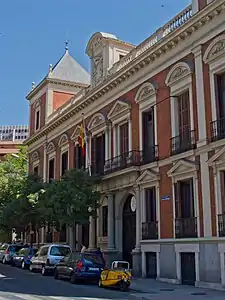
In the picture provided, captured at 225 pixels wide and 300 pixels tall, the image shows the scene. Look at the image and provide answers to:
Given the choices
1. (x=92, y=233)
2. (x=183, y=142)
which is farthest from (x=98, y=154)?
(x=183, y=142)

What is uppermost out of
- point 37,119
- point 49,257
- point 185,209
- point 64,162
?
point 37,119

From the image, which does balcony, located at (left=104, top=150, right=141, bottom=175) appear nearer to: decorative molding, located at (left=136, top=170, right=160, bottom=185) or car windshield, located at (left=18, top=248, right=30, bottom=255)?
decorative molding, located at (left=136, top=170, right=160, bottom=185)

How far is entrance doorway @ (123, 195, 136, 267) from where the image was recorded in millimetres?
24880

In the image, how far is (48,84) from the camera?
127ft

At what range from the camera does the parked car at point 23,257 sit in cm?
2878

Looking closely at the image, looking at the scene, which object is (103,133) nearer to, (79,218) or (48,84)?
(79,218)

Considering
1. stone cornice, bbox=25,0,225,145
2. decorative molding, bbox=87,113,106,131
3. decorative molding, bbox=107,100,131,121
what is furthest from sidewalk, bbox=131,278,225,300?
decorative molding, bbox=87,113,106,131

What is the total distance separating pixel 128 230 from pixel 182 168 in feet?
22.7

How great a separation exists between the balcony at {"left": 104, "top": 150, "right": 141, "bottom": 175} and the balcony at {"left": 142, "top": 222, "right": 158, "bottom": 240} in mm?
3163

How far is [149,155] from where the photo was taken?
2302cm

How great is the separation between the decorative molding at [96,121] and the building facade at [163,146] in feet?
0.24

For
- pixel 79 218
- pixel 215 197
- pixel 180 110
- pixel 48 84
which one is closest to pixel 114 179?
pixel 79 218

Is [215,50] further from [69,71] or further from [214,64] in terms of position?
[69,71]

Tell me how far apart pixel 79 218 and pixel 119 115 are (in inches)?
247
